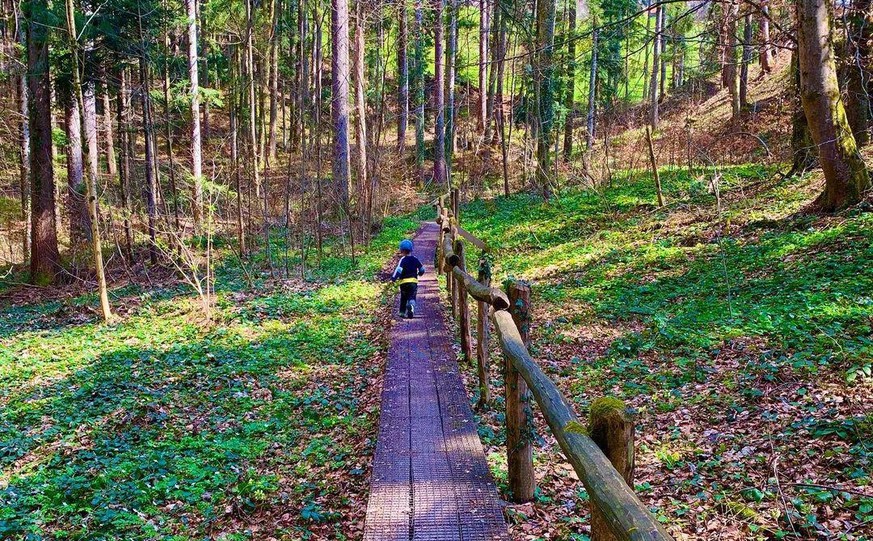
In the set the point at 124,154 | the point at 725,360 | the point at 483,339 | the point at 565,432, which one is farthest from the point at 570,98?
the point at 565,432

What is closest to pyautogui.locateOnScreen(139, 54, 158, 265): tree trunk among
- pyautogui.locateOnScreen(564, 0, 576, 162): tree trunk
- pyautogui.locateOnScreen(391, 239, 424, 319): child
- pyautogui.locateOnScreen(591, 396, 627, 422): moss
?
pyautogui.locateOnScreen(391, 239, 424, 319): child

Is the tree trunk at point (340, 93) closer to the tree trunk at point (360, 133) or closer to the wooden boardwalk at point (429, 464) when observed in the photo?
the tree trunk at point (360, 133)

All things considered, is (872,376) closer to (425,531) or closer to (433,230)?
(425,531)

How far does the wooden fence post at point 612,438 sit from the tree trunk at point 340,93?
17905 millimetres

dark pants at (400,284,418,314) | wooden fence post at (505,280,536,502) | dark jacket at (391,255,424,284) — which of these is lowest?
wooden fence post at (505,280,536,502)

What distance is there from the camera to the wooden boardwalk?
3984 millimetres

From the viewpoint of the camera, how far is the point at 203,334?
10844 millimetres

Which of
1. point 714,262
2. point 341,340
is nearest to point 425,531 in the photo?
point 341,340

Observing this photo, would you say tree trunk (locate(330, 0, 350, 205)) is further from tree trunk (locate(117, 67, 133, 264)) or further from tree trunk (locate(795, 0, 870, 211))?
tree trunk (locate(795, 0, 870, 211))

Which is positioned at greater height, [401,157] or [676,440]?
[401,157]

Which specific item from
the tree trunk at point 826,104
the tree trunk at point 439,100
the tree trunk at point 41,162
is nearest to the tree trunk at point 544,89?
the tree trunk at point 439,100

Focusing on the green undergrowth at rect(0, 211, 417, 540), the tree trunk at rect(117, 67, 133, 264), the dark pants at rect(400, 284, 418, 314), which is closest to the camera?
the green undergrowth at rect(0, 211, 417, 540)

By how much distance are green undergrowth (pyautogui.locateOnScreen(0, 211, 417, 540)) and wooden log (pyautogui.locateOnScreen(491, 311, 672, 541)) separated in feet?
7.01

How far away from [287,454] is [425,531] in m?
2.63
